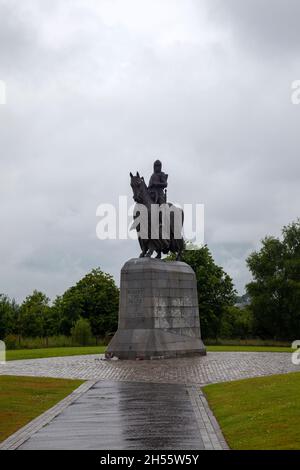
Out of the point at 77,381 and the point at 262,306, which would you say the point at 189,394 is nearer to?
the point at 77,381

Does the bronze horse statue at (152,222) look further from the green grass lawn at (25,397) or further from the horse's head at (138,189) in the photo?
the green grass lawn at (25,397)

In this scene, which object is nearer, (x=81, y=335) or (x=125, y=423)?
(x=125, y=423)

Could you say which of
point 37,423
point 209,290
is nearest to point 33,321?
point 209,290

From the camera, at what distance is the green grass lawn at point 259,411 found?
11305 millimetres

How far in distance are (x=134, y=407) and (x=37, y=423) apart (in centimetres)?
287

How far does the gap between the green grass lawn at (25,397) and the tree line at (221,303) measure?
44689 mm

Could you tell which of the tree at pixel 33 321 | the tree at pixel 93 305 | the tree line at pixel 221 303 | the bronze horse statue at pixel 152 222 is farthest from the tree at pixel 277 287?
the bronze horse statue at pixel 152 222

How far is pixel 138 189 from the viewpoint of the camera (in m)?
32.3

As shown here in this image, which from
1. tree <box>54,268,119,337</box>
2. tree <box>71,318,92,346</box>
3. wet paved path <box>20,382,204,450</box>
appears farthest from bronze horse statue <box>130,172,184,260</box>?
tree <box>54,268,119,337</box>

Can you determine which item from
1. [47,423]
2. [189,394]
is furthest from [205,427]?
[189,394]

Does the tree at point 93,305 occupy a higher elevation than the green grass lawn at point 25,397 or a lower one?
higher

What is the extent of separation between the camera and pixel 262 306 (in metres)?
76.8

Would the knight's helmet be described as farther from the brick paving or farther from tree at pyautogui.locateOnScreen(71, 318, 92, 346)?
tree at pyautogui.locateOnScreen(71, 318, 92, 346)

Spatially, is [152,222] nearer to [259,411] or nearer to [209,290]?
[259,411]
